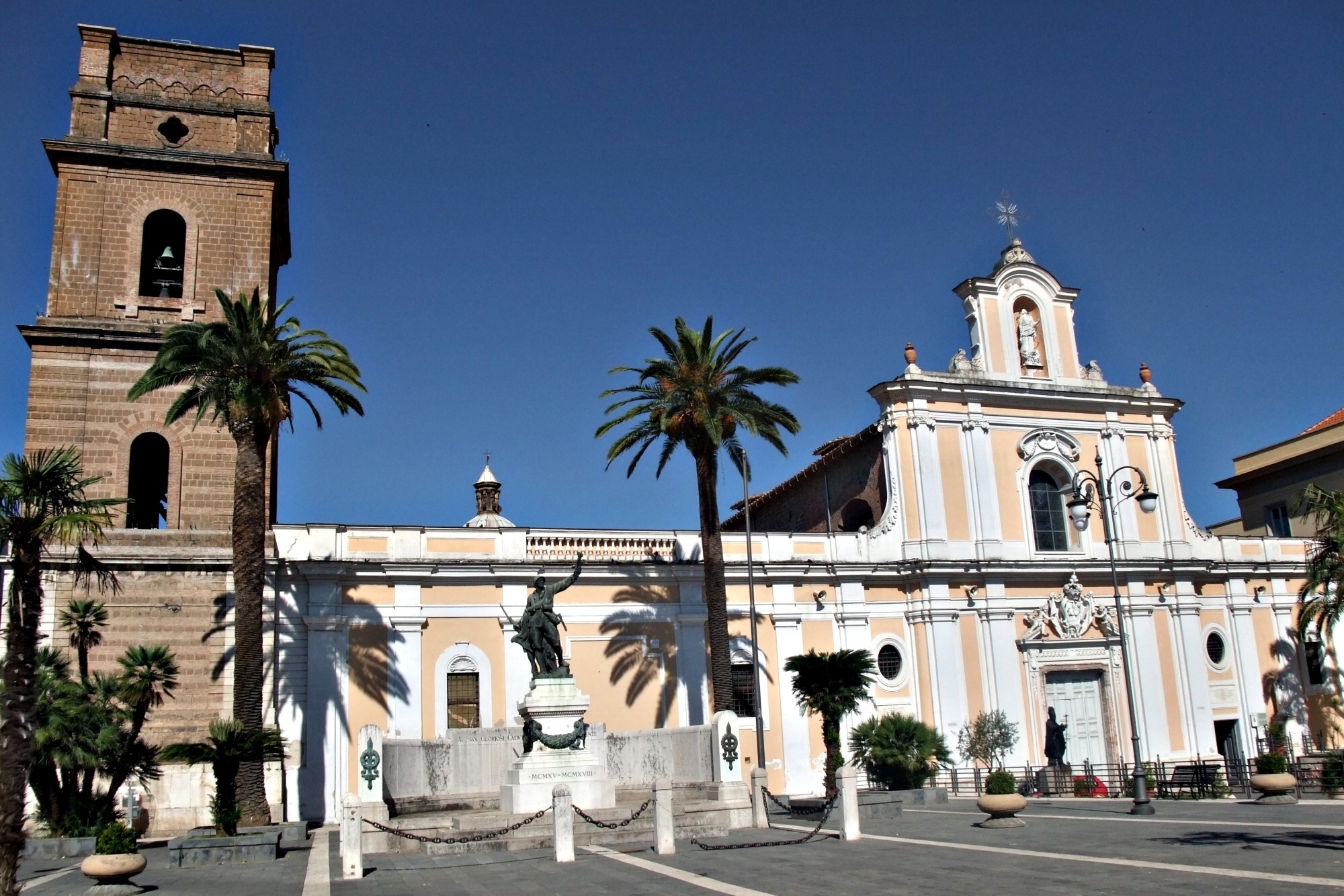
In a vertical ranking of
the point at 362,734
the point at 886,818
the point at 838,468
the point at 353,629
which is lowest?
the point at 886,818

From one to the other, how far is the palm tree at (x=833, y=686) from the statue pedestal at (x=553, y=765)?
687 cm

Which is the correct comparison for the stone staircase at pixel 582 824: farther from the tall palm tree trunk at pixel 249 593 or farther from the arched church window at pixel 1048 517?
the arched church window at pixel 1048 517

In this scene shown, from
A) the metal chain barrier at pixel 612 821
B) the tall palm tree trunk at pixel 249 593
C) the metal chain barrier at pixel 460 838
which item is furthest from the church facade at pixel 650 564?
the metal chain barrier at pixel 612 821

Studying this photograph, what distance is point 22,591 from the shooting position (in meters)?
15.1

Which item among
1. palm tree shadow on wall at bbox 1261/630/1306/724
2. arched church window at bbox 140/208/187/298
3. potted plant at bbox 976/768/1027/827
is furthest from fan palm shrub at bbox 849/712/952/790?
arched church window at bbox 140/208/187/298

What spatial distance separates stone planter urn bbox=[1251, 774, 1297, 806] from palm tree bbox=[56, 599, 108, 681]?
24166 mm

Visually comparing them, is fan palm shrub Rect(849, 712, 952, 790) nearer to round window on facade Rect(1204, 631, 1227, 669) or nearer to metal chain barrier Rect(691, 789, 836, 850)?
metal chain barrier Rect(691, 789, 836, 850)

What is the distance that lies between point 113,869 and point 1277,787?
20274 millimetres

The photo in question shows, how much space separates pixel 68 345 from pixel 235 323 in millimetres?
7247

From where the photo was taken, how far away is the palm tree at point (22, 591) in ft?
38.7

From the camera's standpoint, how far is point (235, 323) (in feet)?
76.9

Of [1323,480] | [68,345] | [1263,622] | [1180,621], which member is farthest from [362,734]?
[1323,480]

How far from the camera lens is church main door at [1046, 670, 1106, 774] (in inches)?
1335

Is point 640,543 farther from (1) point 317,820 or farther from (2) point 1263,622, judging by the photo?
(2) point 1263,622
